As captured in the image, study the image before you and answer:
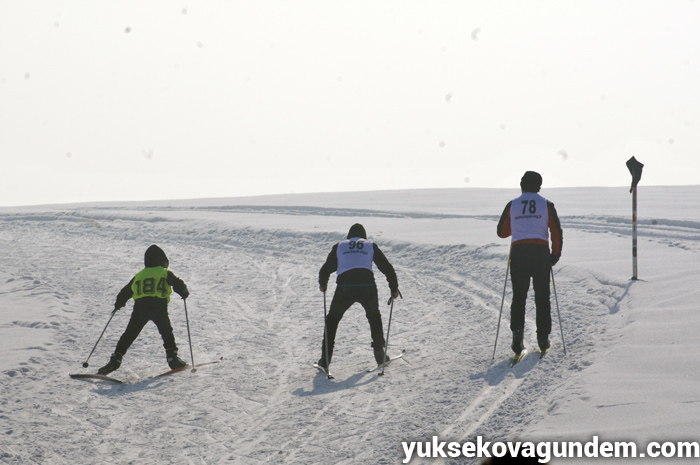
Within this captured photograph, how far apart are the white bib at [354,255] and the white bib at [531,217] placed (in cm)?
174

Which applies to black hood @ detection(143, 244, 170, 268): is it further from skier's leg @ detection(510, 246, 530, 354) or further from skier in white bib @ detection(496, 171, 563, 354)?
skier's leg @ detection(510, 246, 530, 354)

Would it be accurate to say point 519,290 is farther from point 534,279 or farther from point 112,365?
point 112,365

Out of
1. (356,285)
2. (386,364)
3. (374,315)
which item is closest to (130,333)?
(356,285)

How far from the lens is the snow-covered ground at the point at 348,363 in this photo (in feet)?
18.4

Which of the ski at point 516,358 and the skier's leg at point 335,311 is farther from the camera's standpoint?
the skier's leg at point 335,311

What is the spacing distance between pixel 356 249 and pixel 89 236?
1741cm

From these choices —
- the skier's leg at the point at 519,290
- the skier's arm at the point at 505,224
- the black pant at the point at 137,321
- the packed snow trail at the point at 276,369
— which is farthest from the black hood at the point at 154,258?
the skier's leg at the point at 519,290

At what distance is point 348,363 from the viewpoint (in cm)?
841

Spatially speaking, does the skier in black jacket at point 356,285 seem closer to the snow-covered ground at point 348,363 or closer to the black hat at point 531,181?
the snow-covered ground at point 348,363

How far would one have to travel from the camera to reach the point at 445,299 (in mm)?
11797

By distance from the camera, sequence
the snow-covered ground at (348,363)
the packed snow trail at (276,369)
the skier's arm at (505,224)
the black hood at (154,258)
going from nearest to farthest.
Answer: the snow-covered ground at (348,363)
the packed snow trail at (276,369)
the skier's arm at (505,224)
the black hood at (154,258)

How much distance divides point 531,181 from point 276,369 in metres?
3.76

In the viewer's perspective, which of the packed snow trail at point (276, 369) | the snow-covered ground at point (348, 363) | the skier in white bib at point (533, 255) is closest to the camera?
the snow-covered ground at point (348, 363)

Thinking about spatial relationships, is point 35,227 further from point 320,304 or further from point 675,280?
point 675,280
